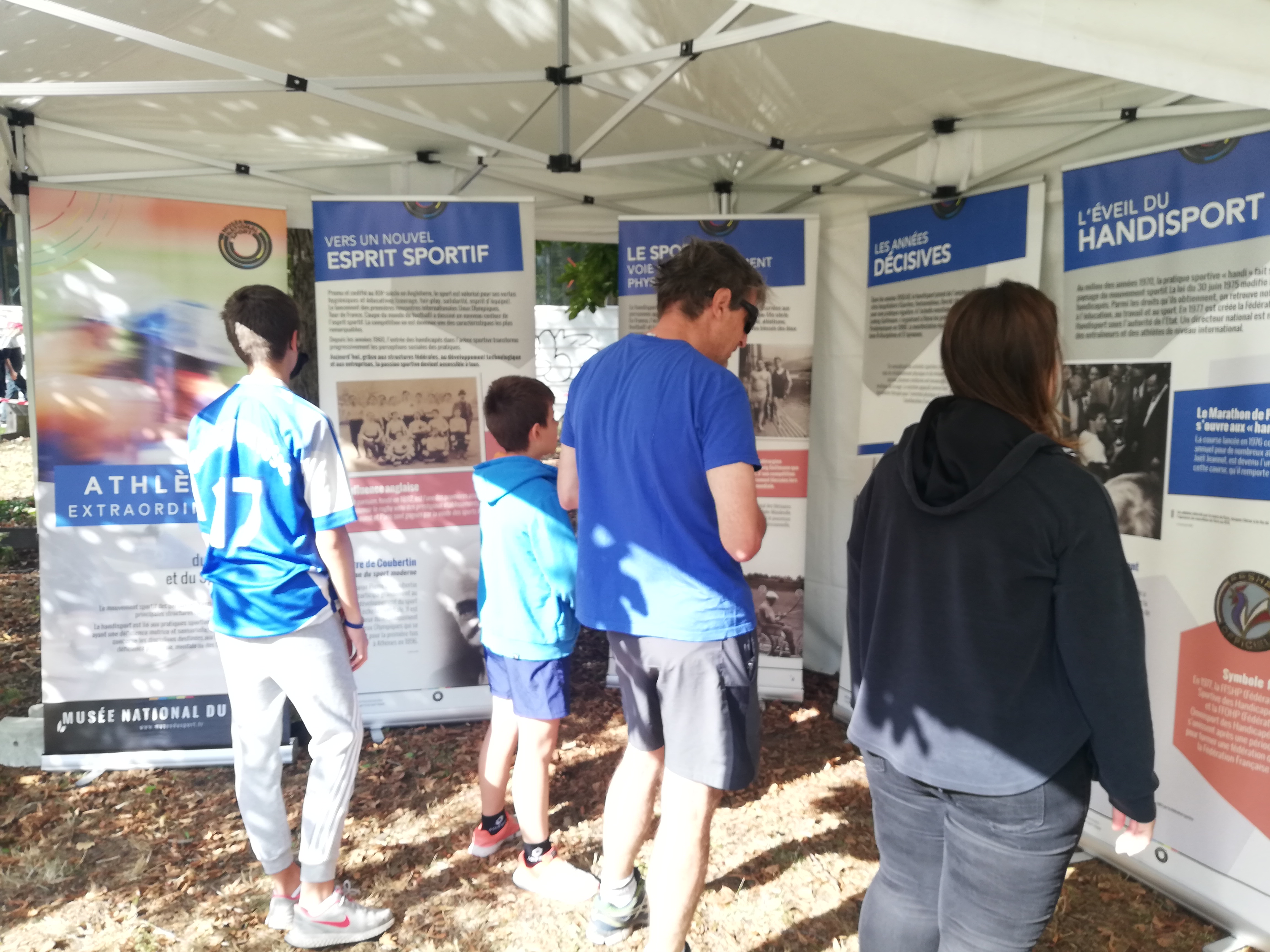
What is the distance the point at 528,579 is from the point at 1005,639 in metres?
1.40

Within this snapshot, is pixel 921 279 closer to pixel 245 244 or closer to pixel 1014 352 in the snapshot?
pixel 1014 352

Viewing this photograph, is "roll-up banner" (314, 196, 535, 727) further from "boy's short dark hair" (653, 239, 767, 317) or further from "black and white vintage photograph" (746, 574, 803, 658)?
"boy's short dark hair" (653, 239, 767, 317)

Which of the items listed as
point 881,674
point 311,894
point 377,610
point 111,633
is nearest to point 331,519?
point 311,894

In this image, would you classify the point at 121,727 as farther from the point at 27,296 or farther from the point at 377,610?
the point at 27,296

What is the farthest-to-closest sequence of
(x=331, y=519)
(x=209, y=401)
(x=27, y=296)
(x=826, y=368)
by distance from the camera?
(x=826, y=368) < (x=209, y=401) < (x=27, y=296) < (x=331, y=519)

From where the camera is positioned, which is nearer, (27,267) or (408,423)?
(27,267)

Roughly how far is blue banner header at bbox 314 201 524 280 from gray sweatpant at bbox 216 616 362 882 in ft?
6.63

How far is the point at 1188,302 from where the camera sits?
2.57 meters

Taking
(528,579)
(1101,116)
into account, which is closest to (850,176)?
(1101,116)

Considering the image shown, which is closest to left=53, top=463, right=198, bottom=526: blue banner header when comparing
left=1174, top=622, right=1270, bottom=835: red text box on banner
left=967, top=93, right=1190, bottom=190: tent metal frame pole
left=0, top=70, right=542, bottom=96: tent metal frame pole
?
left=0, top=70, right=542, bottom=96: tent metal frame pole

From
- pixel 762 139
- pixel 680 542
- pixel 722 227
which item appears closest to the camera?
pixel 680 542

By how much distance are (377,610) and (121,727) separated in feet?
3.70

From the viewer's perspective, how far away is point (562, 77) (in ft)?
9.90

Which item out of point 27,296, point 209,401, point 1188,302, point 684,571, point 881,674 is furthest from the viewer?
point 209,401
